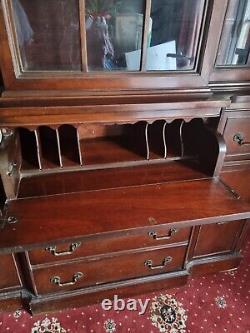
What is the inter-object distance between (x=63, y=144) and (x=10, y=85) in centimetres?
41

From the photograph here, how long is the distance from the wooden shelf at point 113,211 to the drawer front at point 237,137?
205 mm

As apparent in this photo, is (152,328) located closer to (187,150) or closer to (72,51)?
(187,150)

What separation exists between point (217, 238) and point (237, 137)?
461 millimetres

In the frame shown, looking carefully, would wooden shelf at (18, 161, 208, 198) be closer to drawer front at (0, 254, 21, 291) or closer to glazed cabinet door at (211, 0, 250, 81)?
drawer front at (0, 254, 21, 291)

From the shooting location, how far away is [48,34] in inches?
34.8

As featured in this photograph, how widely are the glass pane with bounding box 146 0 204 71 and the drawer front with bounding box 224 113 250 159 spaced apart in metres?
0.32

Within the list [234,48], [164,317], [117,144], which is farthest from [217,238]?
[234,48]

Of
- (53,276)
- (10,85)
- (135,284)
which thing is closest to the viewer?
(10,85)

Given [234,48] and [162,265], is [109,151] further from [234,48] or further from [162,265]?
[234,48]

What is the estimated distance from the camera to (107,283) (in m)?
1.22

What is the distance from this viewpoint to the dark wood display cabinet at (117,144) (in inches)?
35.3

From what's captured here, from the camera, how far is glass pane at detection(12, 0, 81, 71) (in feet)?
2.74

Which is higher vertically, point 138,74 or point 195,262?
point 138,74

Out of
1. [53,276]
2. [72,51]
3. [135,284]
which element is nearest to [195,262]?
[135,284]
